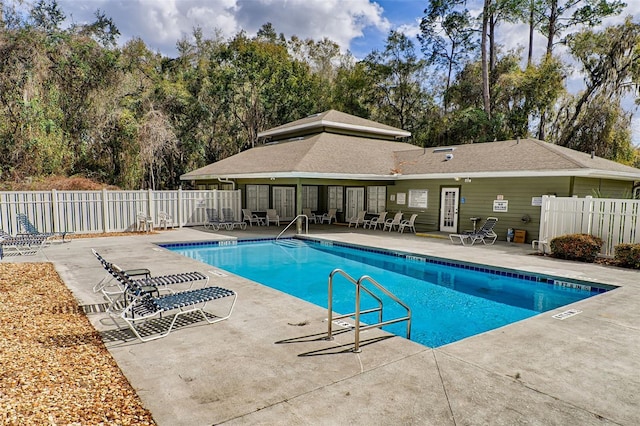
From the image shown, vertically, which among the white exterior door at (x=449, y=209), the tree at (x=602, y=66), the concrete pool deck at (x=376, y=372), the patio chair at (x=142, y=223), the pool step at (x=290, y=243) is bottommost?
the pool step at (x=290, y=243)

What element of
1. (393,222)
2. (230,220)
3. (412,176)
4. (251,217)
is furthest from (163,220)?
(412,176)


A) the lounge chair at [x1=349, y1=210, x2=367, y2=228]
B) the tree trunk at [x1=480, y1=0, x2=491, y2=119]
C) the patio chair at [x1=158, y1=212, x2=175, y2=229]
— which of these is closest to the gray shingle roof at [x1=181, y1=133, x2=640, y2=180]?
the lounge chair at [x1=349, y1=210, x2=367, y2=228]

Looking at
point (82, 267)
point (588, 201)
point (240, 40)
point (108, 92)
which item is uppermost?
point (240, 40)


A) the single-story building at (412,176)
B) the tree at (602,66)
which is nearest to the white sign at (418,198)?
the single-story building at (412,176)

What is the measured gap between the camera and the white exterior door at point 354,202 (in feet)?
64.5

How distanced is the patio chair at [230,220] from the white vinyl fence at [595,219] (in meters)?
11.5

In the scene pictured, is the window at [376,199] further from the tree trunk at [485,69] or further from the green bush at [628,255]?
the tree trunk at [485,69]

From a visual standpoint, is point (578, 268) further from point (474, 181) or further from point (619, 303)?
point (474, 181)

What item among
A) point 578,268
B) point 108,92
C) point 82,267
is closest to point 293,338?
point 82,267

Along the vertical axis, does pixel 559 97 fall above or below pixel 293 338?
above

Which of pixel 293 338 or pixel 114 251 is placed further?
pixel 114 251

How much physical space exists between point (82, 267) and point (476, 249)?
34.3 ft

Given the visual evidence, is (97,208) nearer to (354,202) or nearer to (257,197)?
(257,197)

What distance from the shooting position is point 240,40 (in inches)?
1161
